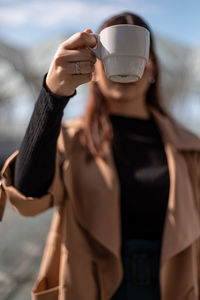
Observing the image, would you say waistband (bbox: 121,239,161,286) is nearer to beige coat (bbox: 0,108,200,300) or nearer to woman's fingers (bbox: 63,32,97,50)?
beige coat (bbox: 0,108,200,300)

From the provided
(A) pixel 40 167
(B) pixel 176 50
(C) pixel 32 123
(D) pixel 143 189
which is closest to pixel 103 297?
(D) pixel 143 189

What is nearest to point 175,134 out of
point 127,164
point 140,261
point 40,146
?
point 127,164

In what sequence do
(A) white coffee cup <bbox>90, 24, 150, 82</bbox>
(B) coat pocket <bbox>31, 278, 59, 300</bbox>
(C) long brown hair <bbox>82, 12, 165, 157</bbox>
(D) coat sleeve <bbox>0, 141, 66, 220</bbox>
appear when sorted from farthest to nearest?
(C) long brown hair <bbox>82, 12, 165, 157</bbox>, (B) coat pocket <bbox>31, 278, 59, 300</bbox>, (D) coat sleeve <bbox>0, 141, 66, 220</bbox>, (A) white coffee cup <bbox>90, 24, 150, 82</bbox>

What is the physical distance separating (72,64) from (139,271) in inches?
Answer: 34.9

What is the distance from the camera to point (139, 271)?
1.22 m

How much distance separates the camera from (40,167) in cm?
93

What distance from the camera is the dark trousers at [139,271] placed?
1.22 m

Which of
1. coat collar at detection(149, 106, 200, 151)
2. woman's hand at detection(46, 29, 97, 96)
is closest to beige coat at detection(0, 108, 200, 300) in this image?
coat collar at detection(149, 106, 200, 151)

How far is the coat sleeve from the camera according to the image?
3.21 ft

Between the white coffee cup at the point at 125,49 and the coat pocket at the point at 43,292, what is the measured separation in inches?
35.9

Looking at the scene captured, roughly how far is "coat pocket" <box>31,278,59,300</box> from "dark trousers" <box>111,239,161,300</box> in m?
0.24

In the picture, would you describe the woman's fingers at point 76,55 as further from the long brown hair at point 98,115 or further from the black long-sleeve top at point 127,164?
the long brown hair at point 98,115

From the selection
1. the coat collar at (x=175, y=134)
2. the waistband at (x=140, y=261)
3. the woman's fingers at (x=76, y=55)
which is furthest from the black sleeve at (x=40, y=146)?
the coat collar at (x=175, y=134)

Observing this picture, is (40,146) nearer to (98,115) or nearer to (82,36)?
(82,36)
